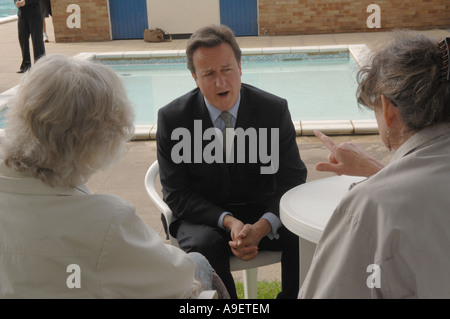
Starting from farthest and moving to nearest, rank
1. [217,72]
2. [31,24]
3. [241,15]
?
[241,15] < [31,24] < [217,72]

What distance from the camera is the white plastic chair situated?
2.40 m

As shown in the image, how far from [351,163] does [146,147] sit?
3.53 metres

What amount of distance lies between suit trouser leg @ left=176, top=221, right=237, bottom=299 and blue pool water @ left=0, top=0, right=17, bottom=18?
22261 millimetres

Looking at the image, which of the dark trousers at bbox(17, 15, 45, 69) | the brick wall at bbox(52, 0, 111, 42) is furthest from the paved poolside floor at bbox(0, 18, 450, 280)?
the brick wall at bbox(52, 0, 111, 42)

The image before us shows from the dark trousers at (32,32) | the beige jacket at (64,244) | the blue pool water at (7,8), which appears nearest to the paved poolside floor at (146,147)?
the dark trousers at (32,32)

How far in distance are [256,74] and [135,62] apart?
7.42ft

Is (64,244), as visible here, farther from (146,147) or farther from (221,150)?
(146,147)

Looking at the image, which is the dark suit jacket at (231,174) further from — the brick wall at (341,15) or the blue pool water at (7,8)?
the blue pool water at (7,8)

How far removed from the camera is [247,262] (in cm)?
240

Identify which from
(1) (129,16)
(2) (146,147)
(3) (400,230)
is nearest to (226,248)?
(3) (400,230)

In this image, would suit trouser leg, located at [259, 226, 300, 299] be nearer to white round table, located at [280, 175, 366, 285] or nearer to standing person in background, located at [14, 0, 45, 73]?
white round table, located at [280, 175, 366, 285]

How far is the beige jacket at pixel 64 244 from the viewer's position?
4.61ft

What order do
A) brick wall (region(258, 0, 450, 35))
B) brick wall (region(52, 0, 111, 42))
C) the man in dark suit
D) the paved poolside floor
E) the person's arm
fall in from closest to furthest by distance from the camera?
the person's arm
the man in dark suit
the paved poolside floor
brick wall (region(258, 0, 450, 35))
brick wall (region(52, 0, 111, 42))
